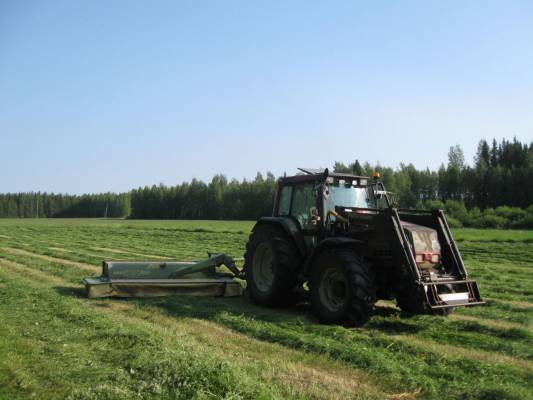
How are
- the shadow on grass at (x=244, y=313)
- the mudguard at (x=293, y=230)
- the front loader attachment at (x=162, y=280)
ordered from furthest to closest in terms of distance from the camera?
the front loader attachment at (x=162, y=280), the mudguard at (x=293, y=230), the shadow on grass at (x=244, y=313)

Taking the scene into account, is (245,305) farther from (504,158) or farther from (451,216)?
(504,158)

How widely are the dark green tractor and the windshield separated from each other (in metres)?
0.02

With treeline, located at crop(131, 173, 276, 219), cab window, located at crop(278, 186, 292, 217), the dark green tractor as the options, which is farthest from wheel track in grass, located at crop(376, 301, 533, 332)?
treeline, located at crop(131, 173, 276, 219)

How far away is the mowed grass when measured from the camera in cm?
477

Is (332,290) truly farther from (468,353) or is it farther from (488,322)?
(488,322)

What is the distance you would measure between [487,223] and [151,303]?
42706 mm

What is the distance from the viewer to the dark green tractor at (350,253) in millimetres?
7324

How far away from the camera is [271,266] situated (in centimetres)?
968

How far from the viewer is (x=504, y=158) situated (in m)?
68.5

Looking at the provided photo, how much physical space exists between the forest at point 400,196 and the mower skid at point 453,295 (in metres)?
8.25

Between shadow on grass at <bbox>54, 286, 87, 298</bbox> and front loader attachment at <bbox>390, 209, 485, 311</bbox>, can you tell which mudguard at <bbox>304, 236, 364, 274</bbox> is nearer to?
front loader attachment at <bbox>390, 209, 485, 311</bbox>

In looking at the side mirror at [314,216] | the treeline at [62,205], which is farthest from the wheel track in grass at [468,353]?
the treeline at [62,205]

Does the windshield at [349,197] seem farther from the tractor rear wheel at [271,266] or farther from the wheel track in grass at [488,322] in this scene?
the wheel track in grass at [488,322]

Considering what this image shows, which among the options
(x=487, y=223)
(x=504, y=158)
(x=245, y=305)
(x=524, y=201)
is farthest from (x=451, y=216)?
(x=245, y=305)
